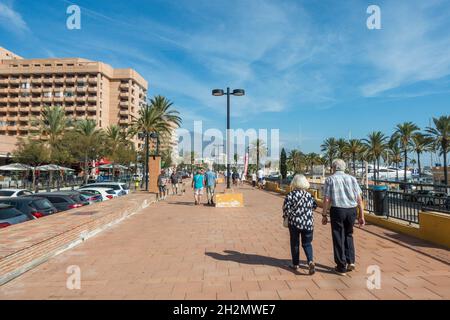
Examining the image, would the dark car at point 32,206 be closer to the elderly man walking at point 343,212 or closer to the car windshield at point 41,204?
the car windshield at point 41,204

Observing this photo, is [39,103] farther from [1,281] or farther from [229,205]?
[1,281]

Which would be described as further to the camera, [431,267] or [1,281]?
[431,267]

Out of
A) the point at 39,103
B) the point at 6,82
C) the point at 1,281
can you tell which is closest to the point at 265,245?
the point at 1,281

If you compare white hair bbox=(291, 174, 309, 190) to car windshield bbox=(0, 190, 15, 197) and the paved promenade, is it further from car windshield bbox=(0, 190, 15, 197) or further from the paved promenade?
car windshield bbox=(0, 190, 15, 197)

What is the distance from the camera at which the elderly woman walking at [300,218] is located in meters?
4.86

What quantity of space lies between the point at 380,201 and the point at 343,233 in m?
5.37

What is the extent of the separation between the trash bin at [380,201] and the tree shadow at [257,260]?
4933 mm

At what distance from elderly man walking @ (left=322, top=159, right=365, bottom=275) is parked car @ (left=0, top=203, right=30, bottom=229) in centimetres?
738

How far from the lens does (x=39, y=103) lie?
85.5m

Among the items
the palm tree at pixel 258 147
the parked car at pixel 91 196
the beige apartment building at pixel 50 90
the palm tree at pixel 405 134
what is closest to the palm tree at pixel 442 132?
the palm tree at pixel 405 134

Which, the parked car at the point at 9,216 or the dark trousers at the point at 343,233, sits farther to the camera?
the parked car at the point at 9,216

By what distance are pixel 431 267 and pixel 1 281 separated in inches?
243

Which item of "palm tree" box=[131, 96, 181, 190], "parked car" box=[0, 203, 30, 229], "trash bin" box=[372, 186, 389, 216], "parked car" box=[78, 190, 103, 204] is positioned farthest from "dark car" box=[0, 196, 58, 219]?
"palm tree" box=[131, 96, 181, 190]

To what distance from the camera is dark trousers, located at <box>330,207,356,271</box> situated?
480 centimetres
